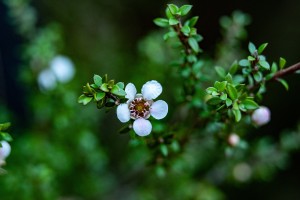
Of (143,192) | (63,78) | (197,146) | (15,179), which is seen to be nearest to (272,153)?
(197,146)

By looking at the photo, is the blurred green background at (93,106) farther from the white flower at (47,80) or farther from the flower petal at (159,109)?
the flower petal at (159,109)

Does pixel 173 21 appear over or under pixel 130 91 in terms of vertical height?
over

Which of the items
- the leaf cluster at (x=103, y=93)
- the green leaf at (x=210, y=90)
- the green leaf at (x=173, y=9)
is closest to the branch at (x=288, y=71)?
the green leaf at (x=210, y=90)

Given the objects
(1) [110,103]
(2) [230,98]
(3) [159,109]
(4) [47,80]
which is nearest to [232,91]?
(2) [230,98]

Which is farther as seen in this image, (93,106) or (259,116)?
(93,106)

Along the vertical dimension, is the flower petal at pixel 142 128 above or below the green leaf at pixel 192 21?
below

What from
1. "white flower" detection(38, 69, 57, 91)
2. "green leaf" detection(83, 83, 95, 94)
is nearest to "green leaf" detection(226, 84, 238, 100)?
"green leaf" detection(83, 83, 95, 94)

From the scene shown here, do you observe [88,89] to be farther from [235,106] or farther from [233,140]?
[233,140]
